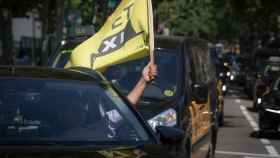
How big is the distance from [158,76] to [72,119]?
15.4 ft

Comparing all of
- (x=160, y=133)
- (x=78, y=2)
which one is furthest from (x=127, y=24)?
(x=78, y=2)

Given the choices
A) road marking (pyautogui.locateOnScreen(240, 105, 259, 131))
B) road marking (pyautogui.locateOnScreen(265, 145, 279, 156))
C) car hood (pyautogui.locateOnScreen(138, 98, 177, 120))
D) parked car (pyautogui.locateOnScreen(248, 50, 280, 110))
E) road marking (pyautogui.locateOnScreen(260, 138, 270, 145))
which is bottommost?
road marking (pyautogui.locateOnScreen(240, 105, 259, 131))

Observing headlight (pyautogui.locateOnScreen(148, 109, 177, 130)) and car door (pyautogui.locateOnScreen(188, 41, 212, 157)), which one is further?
car door (pyautogui.locateOnScreen(188, 41, 212, 157))

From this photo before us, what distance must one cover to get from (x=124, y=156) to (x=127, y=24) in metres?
4.18

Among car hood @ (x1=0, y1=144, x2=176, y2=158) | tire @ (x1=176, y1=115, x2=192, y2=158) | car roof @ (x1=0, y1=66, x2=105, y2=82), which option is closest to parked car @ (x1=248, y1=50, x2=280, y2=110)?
tire @ (x1=176, y1=115, x2=192, y2=158)

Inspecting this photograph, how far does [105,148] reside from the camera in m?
5.98

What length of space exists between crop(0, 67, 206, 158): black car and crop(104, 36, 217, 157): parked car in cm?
304

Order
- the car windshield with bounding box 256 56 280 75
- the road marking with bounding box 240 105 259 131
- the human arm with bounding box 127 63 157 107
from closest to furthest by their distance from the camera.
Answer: the human arm with bounding box 127 63 157 107
the road marking with bounding box 240 105 259 131
the car windshield with bounding box 256 56 280 75

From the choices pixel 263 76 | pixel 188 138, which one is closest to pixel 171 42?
pixel 188 138

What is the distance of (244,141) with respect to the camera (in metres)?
18.9

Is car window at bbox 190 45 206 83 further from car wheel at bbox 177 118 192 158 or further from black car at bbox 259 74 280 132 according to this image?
black car at bbox 259 74 280 132

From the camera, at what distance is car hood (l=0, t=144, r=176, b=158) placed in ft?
18.2

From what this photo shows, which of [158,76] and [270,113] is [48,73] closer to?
[158,76]

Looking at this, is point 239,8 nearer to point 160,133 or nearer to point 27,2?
point 27,2
